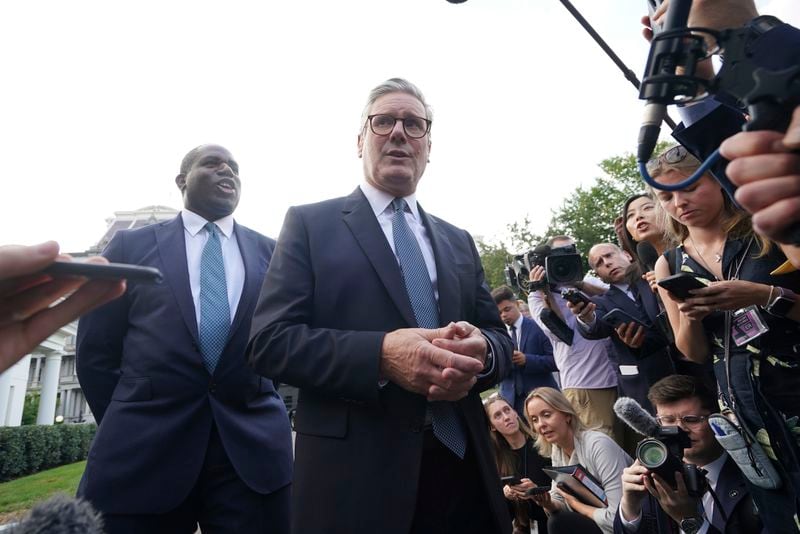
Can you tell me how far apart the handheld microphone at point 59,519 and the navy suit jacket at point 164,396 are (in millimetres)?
1558

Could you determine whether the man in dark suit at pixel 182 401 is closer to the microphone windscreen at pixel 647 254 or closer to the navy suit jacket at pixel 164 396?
the navy suit jacket at pixel 164 396

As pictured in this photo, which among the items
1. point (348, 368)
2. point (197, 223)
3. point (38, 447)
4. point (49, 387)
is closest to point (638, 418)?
point (348, 368)

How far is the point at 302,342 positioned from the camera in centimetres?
167

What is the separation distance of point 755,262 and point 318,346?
183 centimetres

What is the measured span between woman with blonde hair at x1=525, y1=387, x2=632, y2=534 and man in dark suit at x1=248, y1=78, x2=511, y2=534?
2040 millimetres

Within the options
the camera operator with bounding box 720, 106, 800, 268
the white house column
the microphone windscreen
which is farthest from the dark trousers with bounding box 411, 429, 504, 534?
the white house column

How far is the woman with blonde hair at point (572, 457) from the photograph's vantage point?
137 inches

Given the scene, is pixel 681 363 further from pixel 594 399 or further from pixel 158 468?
pixel 158 468

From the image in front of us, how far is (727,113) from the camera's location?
1.42 meters

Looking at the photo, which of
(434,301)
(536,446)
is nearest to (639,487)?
(434,301)

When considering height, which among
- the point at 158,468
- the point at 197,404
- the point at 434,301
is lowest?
the point at 158,468

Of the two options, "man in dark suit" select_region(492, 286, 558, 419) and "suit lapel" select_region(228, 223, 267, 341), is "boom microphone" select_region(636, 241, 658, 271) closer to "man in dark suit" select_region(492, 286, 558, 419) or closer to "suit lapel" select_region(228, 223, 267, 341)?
"man in dark suit" select_region(492, 286, 558, 419)

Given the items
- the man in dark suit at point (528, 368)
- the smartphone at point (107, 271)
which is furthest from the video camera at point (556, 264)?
the smartphone at point (107, 271)

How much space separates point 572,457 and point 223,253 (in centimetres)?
310
